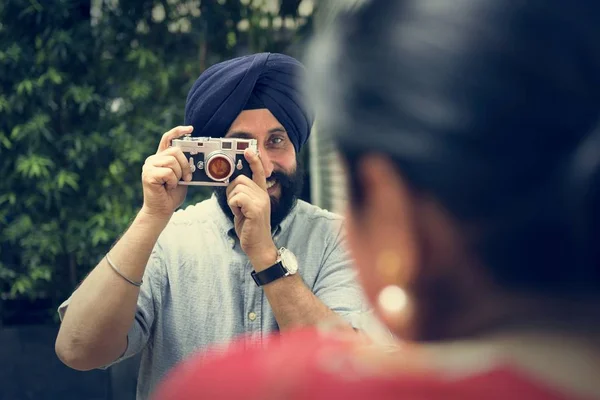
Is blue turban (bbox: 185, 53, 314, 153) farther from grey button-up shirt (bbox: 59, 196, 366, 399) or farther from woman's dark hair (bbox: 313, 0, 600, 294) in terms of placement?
woman's dark hair (bbox: 313, 0, 600, 294)

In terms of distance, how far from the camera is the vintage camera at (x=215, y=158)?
183 cm

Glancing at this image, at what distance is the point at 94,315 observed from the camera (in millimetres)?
1738

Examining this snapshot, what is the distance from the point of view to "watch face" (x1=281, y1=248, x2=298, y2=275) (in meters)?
1.73

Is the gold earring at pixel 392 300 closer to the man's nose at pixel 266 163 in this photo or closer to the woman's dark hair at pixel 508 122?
the woman's dark hair at pixel 508 122

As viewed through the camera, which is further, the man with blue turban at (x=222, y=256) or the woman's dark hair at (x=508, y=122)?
the man with blue turban at (x=222, y=256)

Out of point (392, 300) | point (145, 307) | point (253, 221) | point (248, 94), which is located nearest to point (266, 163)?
point (248, 94)

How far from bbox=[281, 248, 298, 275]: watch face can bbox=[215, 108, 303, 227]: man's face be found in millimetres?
254

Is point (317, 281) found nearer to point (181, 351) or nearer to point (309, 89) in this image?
point (181, 351)

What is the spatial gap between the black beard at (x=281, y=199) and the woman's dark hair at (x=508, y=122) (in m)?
1.39

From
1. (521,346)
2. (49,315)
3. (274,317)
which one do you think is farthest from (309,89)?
(49,315)

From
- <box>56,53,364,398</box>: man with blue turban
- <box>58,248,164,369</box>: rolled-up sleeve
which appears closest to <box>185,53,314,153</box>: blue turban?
<box>56,53,364,398</box>: man with blue turban

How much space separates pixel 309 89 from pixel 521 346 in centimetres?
34

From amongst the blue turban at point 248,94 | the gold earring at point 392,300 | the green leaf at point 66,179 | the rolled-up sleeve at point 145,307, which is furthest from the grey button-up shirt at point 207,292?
the green leaf at point 66,179

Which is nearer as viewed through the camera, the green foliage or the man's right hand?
the man's right hand
